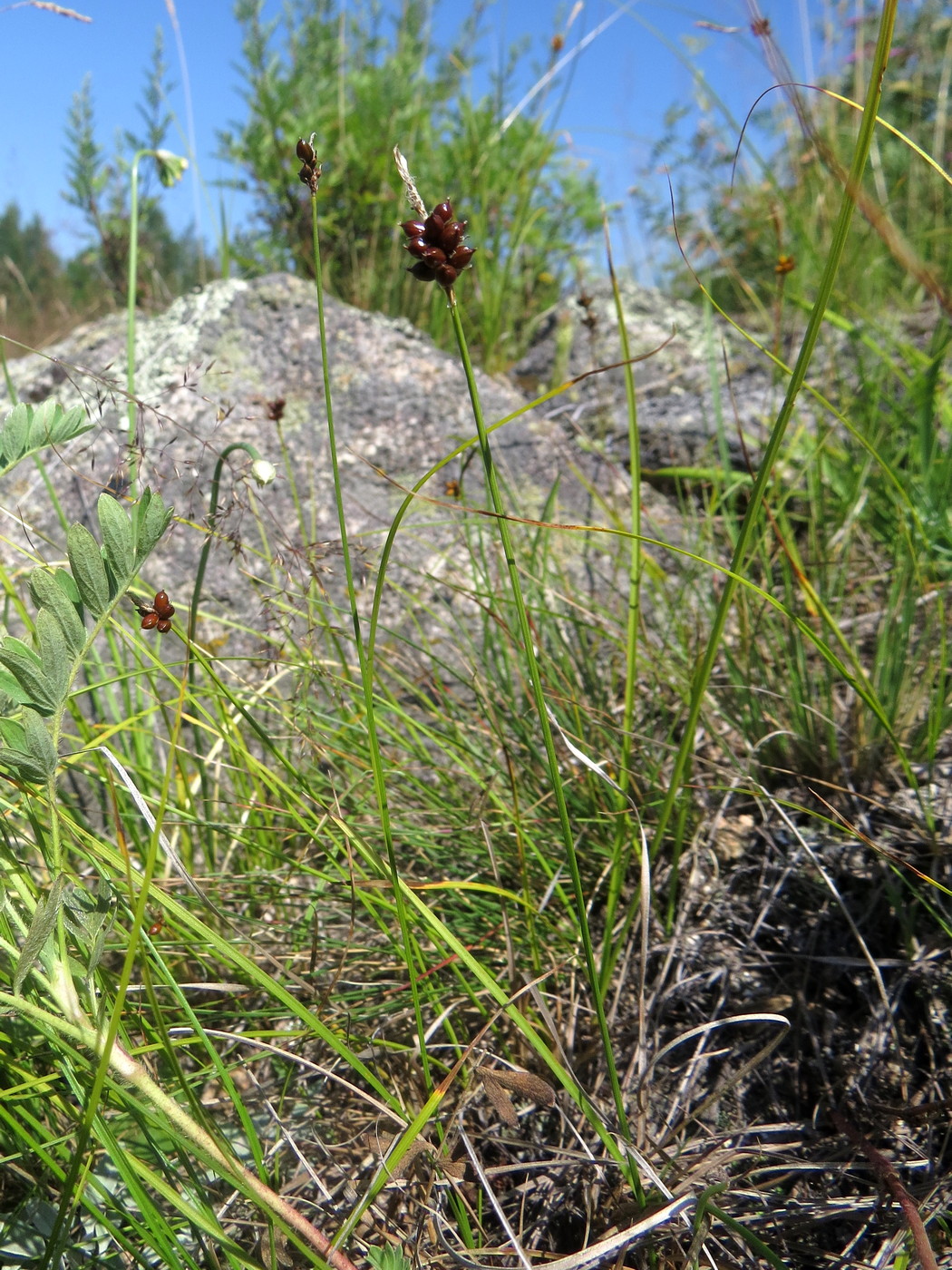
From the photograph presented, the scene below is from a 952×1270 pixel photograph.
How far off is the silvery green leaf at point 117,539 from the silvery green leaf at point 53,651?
7 cm

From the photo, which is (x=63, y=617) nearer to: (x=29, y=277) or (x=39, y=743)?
(x=39, y=743)

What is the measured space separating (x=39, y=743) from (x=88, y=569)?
0.50 ft

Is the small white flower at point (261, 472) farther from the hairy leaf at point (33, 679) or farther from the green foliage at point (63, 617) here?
the hairy leaf at point (33, 679)

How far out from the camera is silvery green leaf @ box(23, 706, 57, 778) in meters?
0.59

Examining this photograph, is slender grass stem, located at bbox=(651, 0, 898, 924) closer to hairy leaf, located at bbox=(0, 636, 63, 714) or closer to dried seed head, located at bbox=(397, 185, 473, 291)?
dried seed head, located at bbox=(397, 185, 473, 291)

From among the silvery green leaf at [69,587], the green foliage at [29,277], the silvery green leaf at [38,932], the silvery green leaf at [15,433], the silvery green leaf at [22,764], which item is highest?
the green foliage at [29,277]

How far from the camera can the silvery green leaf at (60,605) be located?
63cm

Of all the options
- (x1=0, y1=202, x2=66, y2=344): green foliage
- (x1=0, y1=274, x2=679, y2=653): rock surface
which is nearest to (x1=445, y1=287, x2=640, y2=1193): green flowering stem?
(x1=0, y1=274, x2=679, y2=653): rock surface

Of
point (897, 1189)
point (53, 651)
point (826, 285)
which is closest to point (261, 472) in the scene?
point (53, 651)

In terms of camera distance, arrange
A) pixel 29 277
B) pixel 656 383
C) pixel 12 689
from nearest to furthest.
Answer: pixel 12 689 < pixel 656 383 < pixel 29 277

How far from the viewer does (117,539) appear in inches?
26.0

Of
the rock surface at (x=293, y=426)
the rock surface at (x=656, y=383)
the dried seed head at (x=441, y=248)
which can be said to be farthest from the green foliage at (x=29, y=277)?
the dried seed head at (x=441, y=248)

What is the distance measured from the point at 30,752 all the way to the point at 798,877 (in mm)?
962

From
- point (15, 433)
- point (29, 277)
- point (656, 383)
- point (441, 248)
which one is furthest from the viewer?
point (29, 277)
